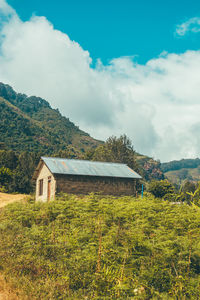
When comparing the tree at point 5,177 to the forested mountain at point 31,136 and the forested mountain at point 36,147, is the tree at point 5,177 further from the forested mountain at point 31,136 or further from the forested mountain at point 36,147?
the forested mountain at point 31,136

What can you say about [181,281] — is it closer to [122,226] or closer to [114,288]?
[114,288]

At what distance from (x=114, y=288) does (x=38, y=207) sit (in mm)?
7131

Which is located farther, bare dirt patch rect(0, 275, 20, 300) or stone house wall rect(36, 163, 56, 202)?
stone house wall rect(36, 163, 56, 202)

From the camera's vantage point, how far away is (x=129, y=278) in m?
5.40

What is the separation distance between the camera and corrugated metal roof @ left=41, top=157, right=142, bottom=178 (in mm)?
21406

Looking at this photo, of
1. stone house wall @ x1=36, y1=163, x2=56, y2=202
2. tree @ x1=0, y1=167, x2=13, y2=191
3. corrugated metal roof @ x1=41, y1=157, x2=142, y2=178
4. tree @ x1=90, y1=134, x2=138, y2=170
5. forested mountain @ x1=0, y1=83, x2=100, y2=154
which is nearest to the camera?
stone house wall @ x1=36, y1=163, x2=56, y2=202

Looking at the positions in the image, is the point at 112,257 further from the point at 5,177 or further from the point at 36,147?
the point at 36,147

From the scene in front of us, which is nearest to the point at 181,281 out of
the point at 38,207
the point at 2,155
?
the point at 38,207

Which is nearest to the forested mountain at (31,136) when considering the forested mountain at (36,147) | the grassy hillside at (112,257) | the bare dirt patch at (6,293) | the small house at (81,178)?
the forested mountain at (36,147)

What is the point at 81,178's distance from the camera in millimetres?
21641

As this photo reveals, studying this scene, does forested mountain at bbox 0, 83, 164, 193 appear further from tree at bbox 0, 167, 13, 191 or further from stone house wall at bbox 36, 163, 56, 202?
stone house wall at bbox 36, 163, 56, 202

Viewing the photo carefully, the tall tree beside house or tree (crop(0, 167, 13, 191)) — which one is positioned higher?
the tall tree beside house

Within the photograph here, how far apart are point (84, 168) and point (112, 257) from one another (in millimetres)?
16625

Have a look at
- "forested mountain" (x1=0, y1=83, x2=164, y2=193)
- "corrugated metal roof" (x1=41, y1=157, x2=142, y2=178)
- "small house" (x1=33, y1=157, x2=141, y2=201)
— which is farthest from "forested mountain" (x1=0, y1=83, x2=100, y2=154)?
"corrugated metal roof" (x1=41, y1=157, x2=142, y2=178)
